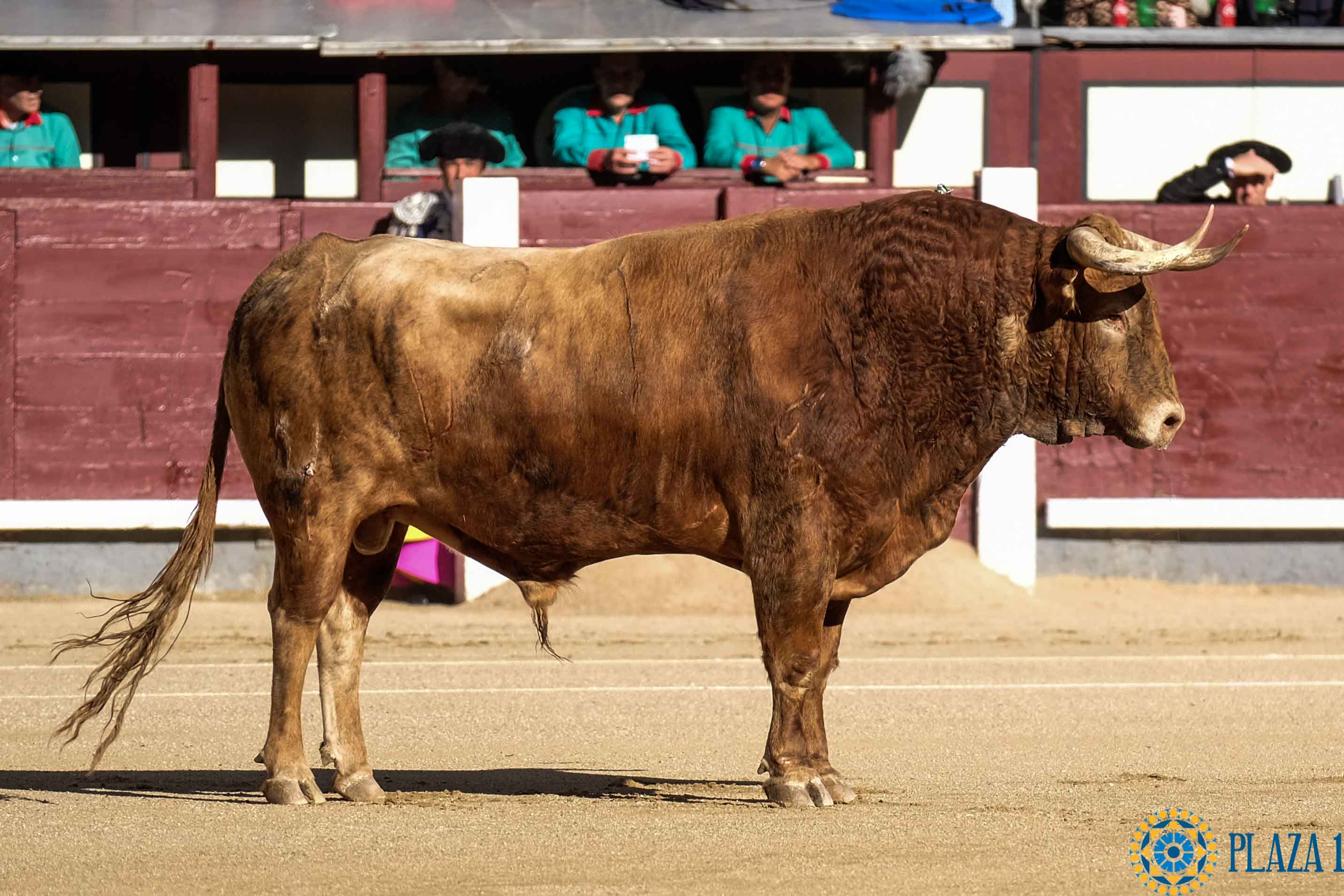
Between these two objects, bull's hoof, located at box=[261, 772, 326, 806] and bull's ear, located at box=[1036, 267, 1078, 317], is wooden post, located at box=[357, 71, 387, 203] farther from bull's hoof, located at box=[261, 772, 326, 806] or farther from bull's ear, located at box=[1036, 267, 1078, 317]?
bull's ear, located at box=[1036, 267, 1078, 317]

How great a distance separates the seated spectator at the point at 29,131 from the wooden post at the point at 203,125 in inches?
32.9

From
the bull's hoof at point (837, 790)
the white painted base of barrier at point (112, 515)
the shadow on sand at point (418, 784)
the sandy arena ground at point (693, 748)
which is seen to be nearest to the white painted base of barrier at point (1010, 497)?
the sandy arena ground at point (693, 748)

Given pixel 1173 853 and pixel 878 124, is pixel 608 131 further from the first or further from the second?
pixel 1173 853

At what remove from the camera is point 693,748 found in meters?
7.23

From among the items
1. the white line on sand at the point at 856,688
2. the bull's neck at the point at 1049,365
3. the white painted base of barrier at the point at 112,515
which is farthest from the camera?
the white painted base of barrier at the point at 112,515

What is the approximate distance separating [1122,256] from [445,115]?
8.49m

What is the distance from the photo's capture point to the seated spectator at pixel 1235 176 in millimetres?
13188

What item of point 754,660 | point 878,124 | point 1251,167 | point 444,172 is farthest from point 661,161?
point 1251,167

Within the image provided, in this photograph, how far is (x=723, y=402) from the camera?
227 inches

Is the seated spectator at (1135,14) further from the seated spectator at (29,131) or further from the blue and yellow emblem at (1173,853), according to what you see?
the blue and yellow emblem at (1173,853)

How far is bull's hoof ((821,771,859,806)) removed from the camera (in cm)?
589

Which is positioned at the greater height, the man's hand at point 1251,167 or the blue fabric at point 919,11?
the blue fabric at point 919,11

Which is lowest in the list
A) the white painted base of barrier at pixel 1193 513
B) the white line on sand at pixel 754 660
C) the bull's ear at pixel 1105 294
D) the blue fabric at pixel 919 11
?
the white line on sand at pixel 754 660

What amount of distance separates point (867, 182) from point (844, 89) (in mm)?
1502
